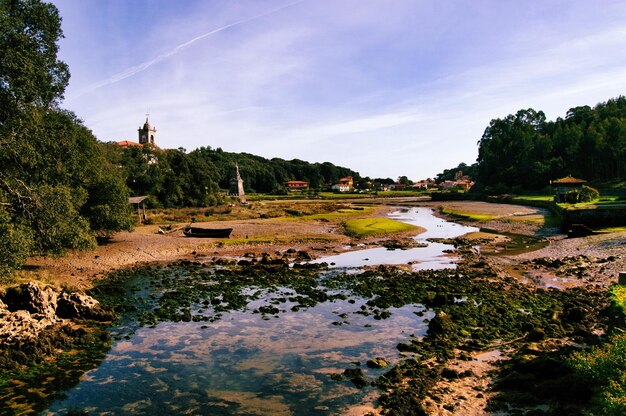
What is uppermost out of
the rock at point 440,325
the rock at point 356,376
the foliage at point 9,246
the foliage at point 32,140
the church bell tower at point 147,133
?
the church bell tower at point 147,133

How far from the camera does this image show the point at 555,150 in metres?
122

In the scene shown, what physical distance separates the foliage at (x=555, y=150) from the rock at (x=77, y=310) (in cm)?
11234

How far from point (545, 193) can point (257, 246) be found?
9276 cm

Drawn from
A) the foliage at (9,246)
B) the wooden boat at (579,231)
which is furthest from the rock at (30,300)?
the wooden boat at (579,231)

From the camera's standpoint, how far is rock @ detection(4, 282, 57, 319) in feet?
63.1

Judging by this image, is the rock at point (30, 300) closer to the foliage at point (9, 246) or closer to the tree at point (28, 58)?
the foliage at point (9, 246)

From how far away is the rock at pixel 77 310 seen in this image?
20.5m

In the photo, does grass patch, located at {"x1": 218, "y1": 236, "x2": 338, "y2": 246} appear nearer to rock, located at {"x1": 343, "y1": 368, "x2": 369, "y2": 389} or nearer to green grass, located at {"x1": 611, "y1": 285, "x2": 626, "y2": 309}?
rock, located at {"x1": 343, "y1": 368, "x2": 369, "y2": 389}

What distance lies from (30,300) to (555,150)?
135 meters

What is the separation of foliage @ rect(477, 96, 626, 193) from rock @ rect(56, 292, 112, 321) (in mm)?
112344

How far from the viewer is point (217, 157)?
570ft

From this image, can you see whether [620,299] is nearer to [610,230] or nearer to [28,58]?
[28,58]

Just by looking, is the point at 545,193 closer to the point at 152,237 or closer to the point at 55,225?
the point at 152,237

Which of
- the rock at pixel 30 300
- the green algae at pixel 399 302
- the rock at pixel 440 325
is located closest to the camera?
the green algae at pixel 399 302
